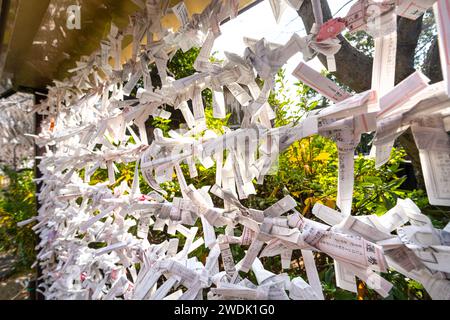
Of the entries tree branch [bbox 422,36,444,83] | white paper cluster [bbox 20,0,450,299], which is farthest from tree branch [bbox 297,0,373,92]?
white paper cluster [bbox 20,0,450,299]

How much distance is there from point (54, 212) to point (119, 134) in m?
0.67

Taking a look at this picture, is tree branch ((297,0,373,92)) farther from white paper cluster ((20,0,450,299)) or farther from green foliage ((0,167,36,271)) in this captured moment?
green foliage ((0,167,36,271))

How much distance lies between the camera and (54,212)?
97 centimetres

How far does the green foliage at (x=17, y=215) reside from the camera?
1.79 meters

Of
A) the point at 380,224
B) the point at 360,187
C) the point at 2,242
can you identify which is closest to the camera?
the point at 380,224

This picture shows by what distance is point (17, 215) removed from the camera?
1.89m

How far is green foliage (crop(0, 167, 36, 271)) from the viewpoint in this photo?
5.88 feet


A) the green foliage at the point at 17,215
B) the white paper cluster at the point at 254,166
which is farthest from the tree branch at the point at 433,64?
the green foliage at the point at 17,215

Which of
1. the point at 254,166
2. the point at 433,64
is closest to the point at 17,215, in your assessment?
the point at 254,166

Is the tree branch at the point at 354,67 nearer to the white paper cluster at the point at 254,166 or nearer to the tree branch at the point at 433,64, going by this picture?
the tree branch at the point at 433,64

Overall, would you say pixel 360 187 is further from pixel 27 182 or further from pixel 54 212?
pixel 27 182

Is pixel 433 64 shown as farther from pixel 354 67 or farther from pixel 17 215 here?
pixel 17 215

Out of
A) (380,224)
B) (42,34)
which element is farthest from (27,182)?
(380,224)
